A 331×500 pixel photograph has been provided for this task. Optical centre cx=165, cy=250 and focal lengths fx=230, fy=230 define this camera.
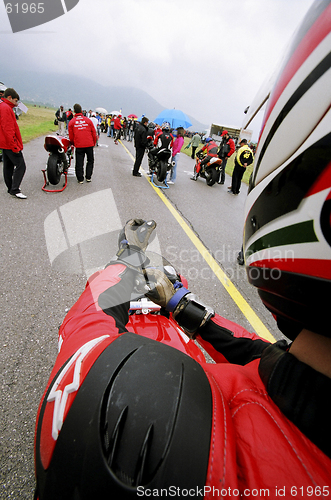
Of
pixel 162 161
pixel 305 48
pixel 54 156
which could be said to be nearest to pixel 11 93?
pixel 54 156

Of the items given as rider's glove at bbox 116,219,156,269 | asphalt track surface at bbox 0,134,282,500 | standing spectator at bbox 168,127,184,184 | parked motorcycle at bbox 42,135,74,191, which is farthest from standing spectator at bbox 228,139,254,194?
rider's glove at bbox 116,219,156,269

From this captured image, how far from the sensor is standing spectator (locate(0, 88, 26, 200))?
3.82 metres

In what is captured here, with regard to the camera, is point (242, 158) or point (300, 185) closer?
point (300, 185)

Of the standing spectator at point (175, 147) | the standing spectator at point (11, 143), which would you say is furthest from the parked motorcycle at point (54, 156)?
the standing spectator at point (175, 147)

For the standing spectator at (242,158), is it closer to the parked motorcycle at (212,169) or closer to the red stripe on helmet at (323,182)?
the parked motorcycle at (212,169)

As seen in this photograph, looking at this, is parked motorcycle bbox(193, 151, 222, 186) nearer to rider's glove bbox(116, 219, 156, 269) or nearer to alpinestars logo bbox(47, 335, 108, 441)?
rider's glove bbox(116, 219, 156, 269)

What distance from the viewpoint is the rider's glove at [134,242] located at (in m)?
1.48

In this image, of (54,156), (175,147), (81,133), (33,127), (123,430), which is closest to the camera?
(123,430)

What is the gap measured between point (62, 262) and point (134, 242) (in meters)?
1.43

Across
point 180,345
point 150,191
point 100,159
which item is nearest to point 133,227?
point 180,345

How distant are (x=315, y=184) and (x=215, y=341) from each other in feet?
3.07

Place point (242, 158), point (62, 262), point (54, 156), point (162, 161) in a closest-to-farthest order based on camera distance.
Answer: point (62, 262) → point (54, 156) → point (242, 158) → point (162, 161)

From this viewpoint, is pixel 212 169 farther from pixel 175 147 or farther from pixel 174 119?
pixel 174 119

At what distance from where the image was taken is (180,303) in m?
1.28
